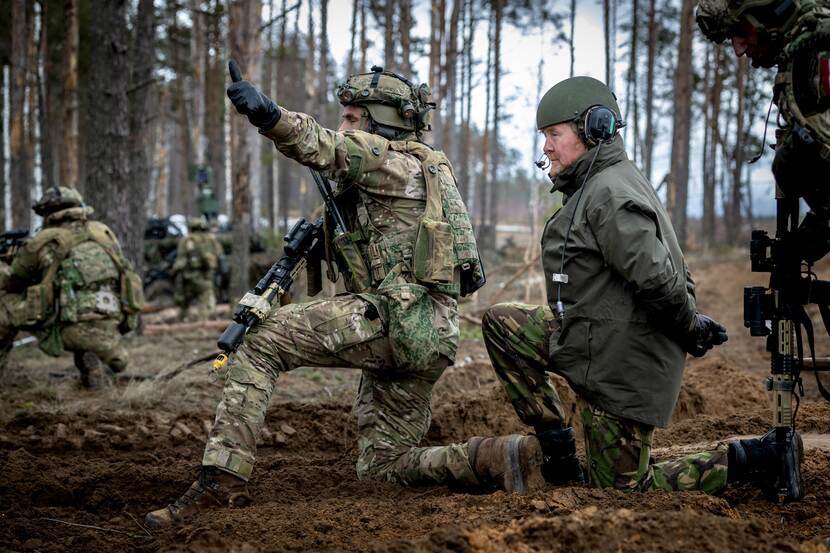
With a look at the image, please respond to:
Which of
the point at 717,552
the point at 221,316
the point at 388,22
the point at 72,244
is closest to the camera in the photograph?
the point at 717,552

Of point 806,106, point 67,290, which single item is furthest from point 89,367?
point 806,106

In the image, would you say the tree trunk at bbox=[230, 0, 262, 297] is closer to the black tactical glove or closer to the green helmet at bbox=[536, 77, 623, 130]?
the black tactical glove

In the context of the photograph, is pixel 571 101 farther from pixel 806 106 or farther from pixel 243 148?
pixel 243 148

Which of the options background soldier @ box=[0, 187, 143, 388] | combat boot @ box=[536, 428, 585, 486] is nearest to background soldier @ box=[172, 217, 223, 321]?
background soldier @ box=[0, 187, 143, 388]

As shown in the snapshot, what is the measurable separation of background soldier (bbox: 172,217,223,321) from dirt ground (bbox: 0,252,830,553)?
20.3 feet

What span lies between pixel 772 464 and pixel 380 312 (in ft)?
6.91

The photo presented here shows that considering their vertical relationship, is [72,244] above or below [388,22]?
below

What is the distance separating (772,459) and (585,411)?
0.90m

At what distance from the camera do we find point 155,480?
4.75 meters

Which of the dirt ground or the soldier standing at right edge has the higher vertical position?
the soldier standing at right edge

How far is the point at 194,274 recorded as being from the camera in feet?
50.4

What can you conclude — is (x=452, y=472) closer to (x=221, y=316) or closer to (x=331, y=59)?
(x=221, y=316)

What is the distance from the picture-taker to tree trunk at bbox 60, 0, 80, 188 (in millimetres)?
15569

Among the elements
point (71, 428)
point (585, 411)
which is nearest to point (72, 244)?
point (71, 428)
